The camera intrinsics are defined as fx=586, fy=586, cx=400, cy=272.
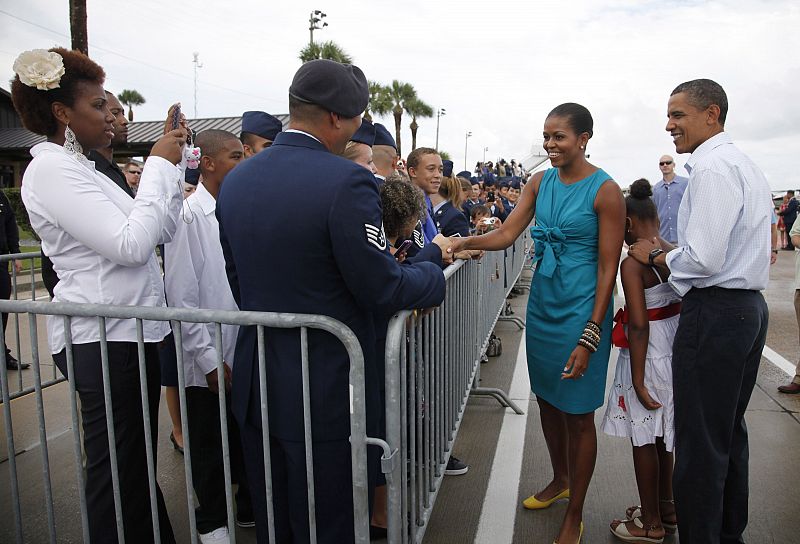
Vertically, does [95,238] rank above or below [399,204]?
below

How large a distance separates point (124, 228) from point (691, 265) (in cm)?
234

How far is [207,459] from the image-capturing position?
3100 millimetres

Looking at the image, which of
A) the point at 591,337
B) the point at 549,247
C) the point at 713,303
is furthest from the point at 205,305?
the point at 713,303

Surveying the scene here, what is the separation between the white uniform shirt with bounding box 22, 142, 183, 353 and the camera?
2201mm

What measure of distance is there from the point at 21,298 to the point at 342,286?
910 cm

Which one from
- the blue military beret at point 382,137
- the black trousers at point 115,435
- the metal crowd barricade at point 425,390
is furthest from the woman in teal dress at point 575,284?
the black trousers at point 115,435

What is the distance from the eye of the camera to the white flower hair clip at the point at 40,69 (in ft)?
7.39

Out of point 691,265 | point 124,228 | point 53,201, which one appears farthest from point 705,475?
point 53,201

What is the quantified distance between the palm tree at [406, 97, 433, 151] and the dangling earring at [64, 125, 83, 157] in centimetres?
5470

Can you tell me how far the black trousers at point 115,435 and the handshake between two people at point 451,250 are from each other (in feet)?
4.73

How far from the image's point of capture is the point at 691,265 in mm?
2549

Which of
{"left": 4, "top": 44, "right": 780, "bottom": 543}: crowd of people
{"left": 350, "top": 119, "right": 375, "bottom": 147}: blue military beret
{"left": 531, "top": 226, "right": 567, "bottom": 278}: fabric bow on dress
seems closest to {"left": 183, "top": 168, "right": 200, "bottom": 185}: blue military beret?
{"left": 4, "top": 44, "right": 780, "bottom": 543}: crowd of people

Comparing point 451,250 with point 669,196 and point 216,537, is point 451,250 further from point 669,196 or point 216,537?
point 669,196

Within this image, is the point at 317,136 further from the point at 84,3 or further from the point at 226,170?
the point at 84,3
